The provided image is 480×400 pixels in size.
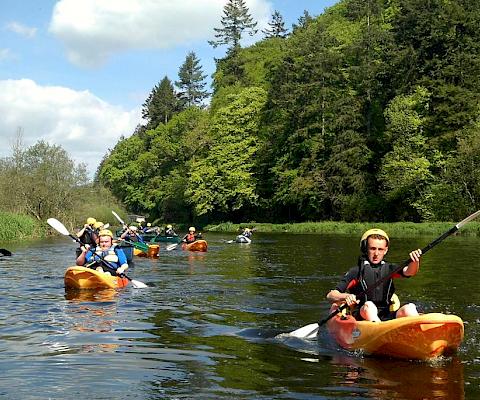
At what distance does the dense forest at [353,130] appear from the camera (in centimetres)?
4144

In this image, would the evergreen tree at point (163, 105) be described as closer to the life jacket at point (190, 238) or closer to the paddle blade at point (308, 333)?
the life jacket at point (190, 238)

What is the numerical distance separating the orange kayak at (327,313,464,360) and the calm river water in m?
0.13

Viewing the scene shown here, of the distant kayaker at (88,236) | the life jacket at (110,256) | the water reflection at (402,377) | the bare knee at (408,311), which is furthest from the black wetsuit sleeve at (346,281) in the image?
the distant kayaker at (88,236)

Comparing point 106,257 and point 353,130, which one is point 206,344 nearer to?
point 106,257

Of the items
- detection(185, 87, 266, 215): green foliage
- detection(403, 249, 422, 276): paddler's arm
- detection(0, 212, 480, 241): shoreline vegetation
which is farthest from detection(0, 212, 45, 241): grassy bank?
detection(403, 249, 422, 276): paddler's arm

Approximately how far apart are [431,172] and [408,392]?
38.3 meters

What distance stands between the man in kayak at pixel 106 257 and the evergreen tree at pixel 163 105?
6694 centimetres

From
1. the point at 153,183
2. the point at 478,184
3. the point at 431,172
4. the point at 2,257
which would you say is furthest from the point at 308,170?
the point at 2,257

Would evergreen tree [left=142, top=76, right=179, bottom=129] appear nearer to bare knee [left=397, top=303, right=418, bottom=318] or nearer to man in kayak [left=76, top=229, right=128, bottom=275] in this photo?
man in kayak [left=76, top=229, right=128, bottom=275]

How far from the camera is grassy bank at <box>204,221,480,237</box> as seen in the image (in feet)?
113

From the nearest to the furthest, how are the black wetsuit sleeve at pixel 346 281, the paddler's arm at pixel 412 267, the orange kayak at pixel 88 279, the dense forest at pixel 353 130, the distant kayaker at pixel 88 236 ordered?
the paddler's arm at pixel 412 267
the black wetsuit sleeve at pixel 346 281
the orange kayak at pixel 88 279
the distant kayaker at pixel 88 236
the dense forest at pixel 353 130

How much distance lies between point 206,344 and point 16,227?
24451mm

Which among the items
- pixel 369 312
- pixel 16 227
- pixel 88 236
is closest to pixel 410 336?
pixel 369 312

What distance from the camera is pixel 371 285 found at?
741 cm
